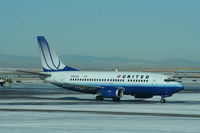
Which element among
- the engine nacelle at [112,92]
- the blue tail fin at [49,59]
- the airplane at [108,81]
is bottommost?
the engine nacelle at [112,92]

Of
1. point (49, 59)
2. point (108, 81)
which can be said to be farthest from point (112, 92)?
point (49, 59)

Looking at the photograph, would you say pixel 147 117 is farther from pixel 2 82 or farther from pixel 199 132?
pixel 2 82

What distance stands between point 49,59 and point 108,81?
10368mm

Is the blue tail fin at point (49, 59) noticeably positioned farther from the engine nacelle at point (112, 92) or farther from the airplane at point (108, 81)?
the engine nacelle at point (112, 92)

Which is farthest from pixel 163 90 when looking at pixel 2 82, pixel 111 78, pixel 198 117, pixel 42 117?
pixel 2 82

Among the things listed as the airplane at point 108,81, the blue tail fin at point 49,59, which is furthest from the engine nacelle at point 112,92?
the blue tail fin at point 49,59

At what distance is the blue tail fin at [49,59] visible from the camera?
219 ft

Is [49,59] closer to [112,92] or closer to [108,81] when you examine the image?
[108,81]

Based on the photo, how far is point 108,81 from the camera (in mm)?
60750

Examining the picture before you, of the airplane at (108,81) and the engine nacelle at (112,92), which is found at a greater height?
the airplane at (108,81)

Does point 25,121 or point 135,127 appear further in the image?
point 25,121

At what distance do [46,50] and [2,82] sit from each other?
51.9 metres

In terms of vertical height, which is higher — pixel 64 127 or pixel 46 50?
pixel 46 50

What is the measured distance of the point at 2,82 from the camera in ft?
385
